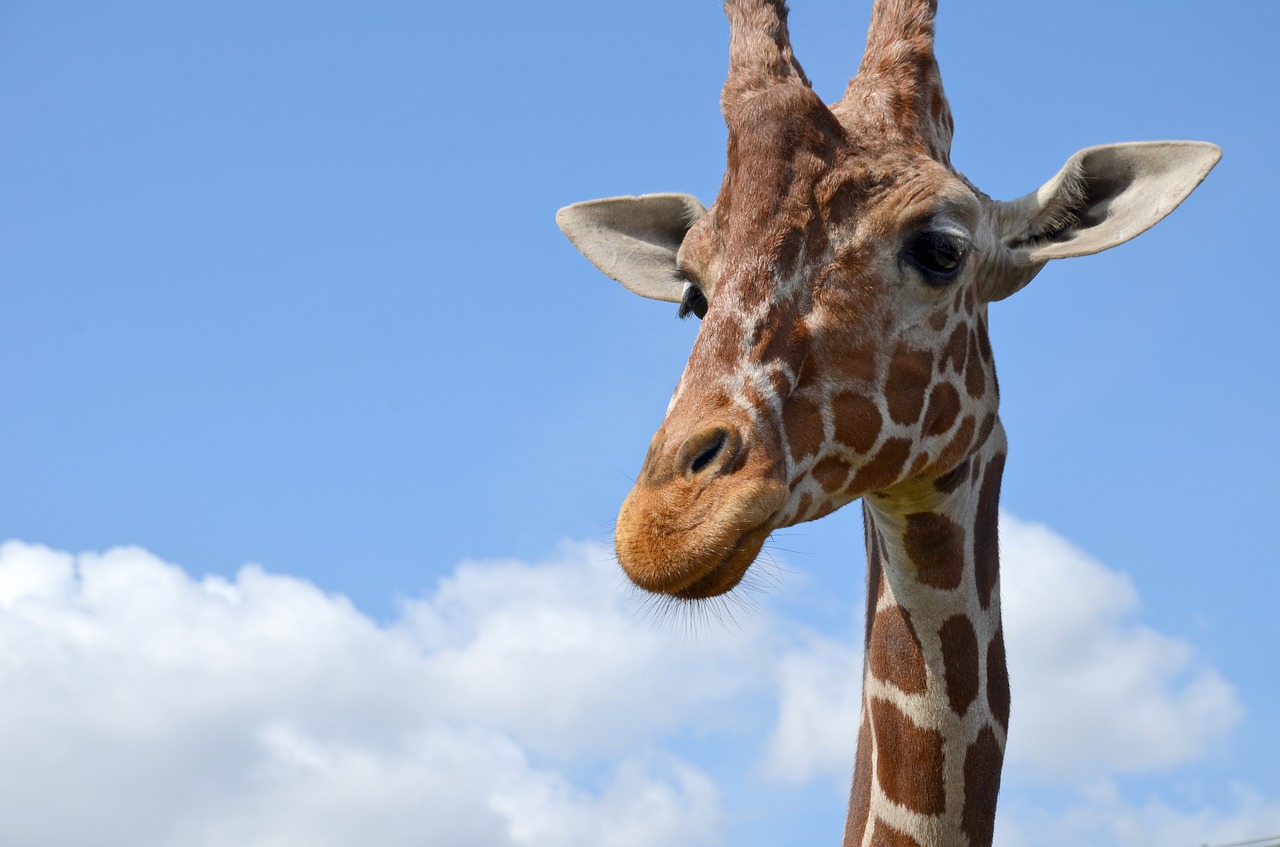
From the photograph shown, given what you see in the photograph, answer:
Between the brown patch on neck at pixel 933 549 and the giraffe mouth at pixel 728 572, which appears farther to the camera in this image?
the brown patch on neck at pixel 933 549

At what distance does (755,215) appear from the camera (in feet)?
18.2

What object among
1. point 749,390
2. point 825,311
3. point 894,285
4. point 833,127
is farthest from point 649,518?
point 833,127

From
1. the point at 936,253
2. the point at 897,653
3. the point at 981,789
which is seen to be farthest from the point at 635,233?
the point at 981,789

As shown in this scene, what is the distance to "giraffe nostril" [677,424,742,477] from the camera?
188 inches

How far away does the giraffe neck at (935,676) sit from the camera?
5.91 meters

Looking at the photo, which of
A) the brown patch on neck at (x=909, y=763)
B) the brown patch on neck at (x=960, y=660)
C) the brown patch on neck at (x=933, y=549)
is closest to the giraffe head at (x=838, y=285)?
the brown patch on neck at (x=933, y=549)

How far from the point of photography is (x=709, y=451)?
4.82m

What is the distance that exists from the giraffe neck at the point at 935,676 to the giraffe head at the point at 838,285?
0.21m

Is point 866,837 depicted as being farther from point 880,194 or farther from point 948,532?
point 880,194

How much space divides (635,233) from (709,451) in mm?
2977

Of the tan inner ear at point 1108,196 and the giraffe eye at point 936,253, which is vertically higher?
the tan inner ear at point 1108,196

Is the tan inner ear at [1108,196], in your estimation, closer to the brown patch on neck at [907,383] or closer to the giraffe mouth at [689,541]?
the brown patch on neck at [907,383]

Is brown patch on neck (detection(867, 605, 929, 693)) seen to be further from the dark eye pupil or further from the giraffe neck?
the dark eye pupil

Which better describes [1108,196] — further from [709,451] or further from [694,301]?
[709,451]
